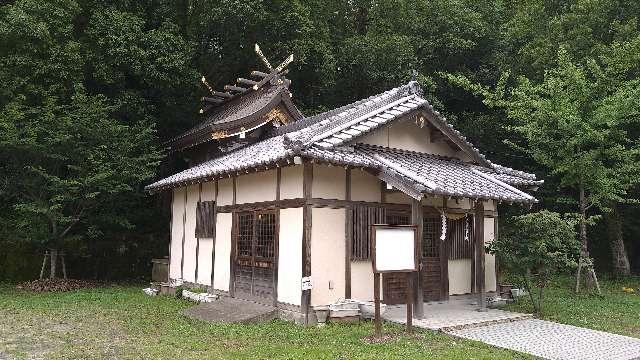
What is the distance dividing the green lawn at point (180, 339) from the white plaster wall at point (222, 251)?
1.48 metres

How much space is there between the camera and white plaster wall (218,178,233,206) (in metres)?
13.9

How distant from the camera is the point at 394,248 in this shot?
9359 mm

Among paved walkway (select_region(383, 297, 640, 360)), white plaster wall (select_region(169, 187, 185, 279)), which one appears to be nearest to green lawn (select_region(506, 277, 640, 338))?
paved walkway (select_region(383, 297, 640, 360))

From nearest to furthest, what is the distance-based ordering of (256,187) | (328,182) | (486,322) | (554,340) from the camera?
(554,340) < (486,322) < (328,182) < (256,187)

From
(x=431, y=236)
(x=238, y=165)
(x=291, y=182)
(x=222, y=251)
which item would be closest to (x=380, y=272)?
(x=291, y=182)

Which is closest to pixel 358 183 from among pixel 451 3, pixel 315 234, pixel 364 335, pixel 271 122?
pixel 315 234

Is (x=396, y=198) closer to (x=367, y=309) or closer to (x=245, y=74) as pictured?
(x=367, y=309)

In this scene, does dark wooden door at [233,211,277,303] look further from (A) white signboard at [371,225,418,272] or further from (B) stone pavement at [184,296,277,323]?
(A) white signboard at [371,225,418,272]

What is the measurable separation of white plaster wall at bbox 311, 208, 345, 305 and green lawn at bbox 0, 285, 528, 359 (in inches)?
32.6

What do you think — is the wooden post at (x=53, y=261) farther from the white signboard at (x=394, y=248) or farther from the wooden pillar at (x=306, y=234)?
the white signboard at (x=394, y=248)

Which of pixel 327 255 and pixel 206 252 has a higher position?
pixel 327 255

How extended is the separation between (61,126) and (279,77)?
295 inches

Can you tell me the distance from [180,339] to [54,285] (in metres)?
9.73

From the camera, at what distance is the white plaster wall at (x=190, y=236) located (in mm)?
15602
